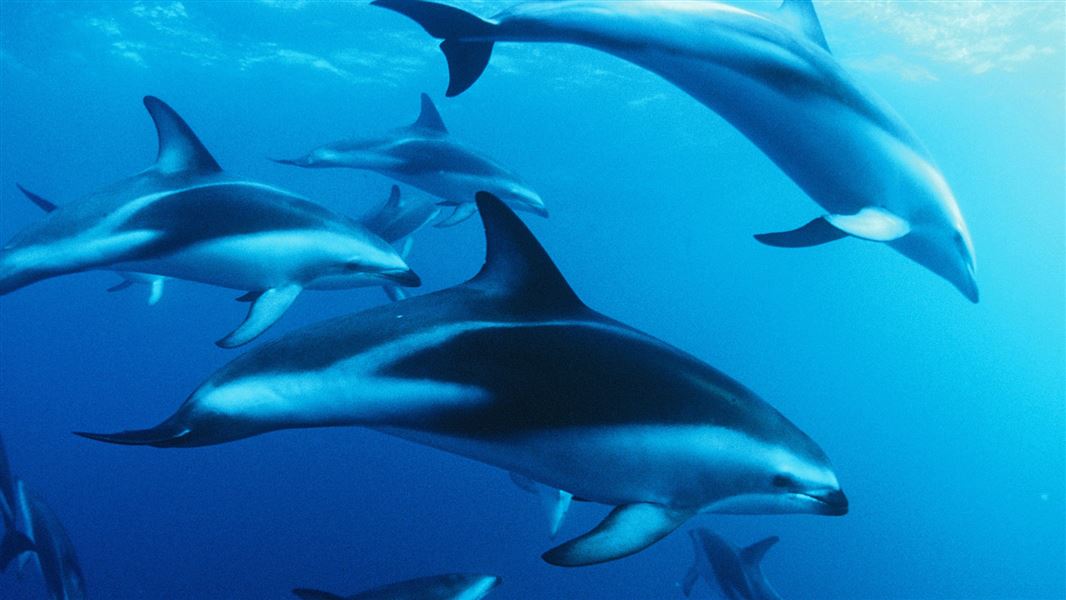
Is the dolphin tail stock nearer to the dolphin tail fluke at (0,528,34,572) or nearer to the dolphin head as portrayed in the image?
the dolphin head

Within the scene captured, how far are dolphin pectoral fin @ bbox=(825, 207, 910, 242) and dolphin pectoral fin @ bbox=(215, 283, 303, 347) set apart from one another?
316cm

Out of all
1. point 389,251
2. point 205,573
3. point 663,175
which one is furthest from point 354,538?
point 663,175

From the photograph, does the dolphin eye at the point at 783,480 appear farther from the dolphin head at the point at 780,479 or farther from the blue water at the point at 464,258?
the blue water at the point at 464,258

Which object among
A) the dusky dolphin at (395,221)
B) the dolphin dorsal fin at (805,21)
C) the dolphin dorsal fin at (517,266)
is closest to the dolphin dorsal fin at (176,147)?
the dolphin dorsal fin at (517,266)

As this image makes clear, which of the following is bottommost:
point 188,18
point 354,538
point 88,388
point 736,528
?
point 88,388

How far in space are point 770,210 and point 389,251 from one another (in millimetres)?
51705

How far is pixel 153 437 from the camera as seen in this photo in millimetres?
2439

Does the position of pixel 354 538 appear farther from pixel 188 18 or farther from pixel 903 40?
pixel 903 40

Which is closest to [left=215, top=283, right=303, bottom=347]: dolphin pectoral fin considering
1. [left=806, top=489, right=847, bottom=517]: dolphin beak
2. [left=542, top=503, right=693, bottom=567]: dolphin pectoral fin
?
[left=542, top=503, right=693, bottom=567]: dolphin pectoral fin

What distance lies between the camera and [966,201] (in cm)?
4612

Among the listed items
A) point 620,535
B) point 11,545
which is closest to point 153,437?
point 620,535

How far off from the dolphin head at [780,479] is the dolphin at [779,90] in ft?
3.56

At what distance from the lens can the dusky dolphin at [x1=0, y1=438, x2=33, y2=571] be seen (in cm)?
567

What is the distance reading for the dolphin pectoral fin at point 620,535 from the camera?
7.93 feet
